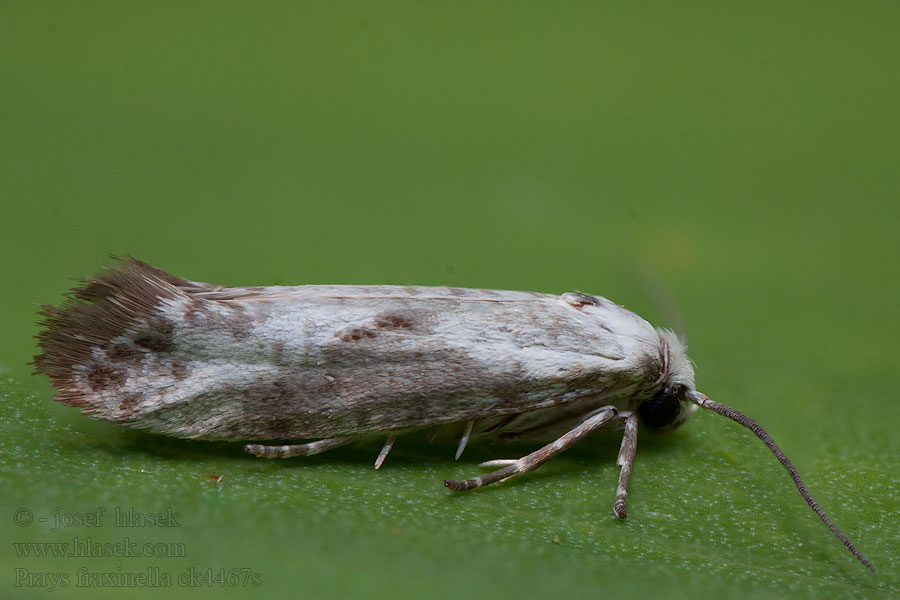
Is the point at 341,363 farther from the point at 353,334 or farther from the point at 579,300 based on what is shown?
the point at 579,300

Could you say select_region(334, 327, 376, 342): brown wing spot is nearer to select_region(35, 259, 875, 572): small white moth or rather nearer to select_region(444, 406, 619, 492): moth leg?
select_region(35, 259, 875, 572): small white moth

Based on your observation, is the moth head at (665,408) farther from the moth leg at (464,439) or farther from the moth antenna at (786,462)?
the moth leg at (464,439)

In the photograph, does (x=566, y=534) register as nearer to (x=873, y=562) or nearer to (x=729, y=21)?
(x=873, y=562)

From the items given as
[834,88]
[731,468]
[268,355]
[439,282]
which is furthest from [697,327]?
[834,88]

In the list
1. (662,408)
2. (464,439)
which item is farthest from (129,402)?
(662,408)

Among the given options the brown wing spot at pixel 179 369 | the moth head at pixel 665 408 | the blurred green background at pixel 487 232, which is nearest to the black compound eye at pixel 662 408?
the moth head at pixel 665 408

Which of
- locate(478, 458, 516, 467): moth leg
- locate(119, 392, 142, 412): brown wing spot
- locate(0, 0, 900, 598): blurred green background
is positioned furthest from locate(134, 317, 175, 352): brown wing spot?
locate(478, 458, 516, 467): moth leg

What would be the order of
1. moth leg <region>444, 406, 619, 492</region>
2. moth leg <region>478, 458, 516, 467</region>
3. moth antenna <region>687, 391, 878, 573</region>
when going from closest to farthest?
moth antenna <region>687, 391, 878, 573</region>, moth leg <region>444, 406, 619, 492</region>, moth leg <region>478, 458, 516, 467</region>

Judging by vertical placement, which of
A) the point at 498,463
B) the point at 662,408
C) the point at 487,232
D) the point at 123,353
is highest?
the point at 487,232
